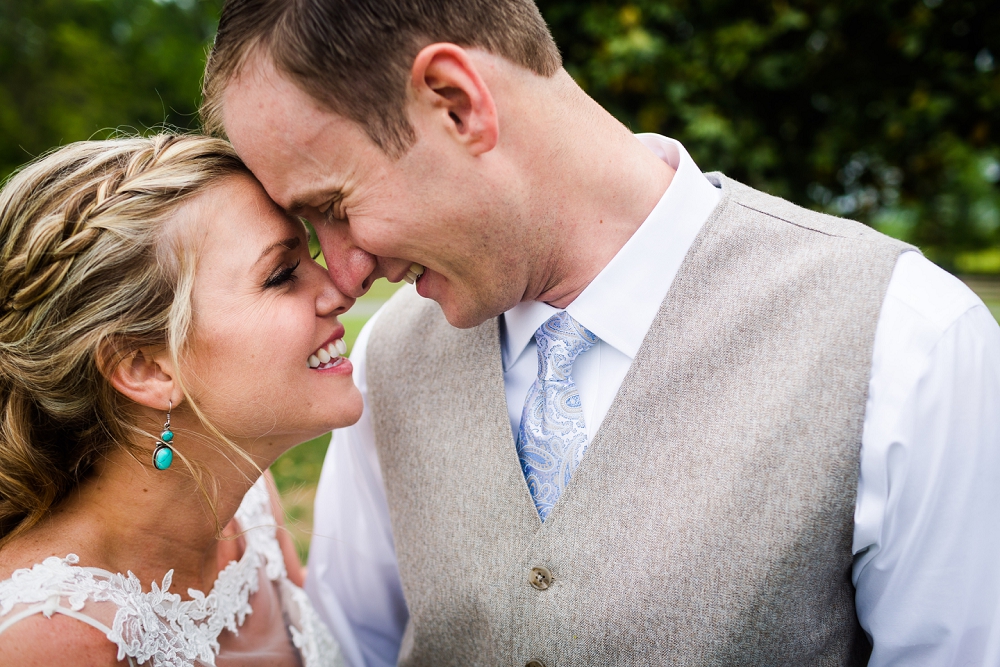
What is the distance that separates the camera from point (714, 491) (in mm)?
1566

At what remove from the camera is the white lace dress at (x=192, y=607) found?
1667 mm

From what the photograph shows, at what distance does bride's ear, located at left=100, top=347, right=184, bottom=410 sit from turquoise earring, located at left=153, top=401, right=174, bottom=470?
0.03m

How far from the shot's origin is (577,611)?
1.61 m

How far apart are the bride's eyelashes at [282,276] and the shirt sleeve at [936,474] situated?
1.39 m

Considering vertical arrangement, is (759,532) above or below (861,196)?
above

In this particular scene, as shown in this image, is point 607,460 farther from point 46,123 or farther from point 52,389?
point 46,123

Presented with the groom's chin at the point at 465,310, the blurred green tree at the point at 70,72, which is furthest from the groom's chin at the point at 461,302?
the blurred green tree at the point at 70,72

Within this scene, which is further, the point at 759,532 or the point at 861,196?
the point at 861,196

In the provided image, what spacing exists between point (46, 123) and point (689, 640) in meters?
15.8

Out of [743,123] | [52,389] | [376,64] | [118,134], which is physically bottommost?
[743,123]

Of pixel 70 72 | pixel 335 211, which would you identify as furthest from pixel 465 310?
pixel 70 72

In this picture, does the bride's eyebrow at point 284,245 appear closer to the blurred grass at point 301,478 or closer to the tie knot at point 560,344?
the tie knot at point 560,344

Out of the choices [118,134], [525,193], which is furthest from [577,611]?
[118,134]

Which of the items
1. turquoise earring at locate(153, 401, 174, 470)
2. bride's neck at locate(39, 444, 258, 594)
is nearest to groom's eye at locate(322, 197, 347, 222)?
turquoise earring at locate(153, 401, 174, 470)
